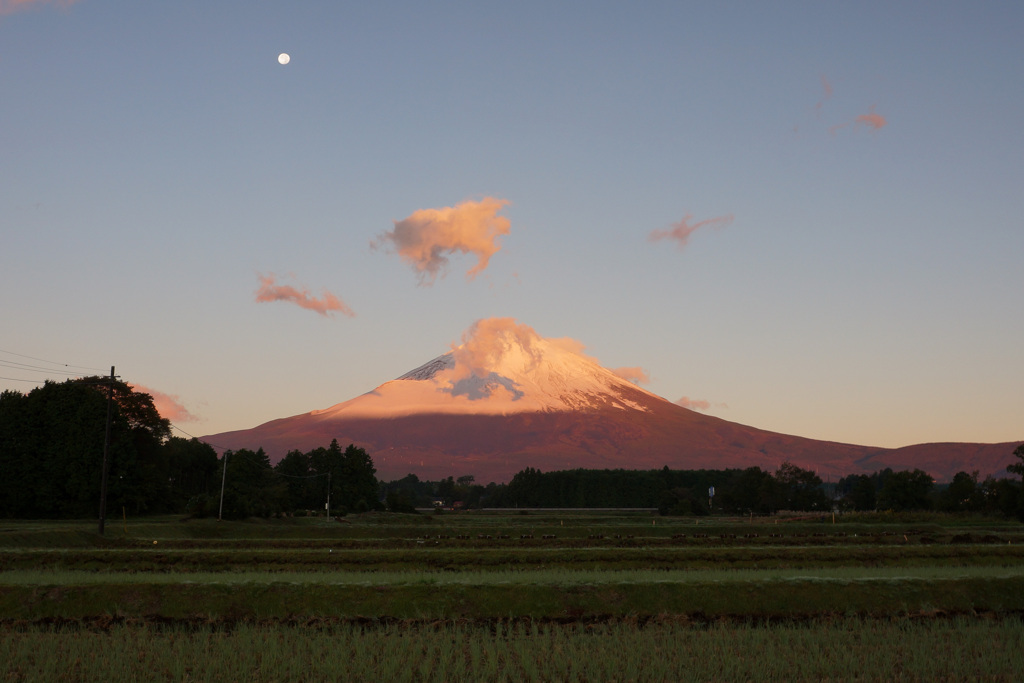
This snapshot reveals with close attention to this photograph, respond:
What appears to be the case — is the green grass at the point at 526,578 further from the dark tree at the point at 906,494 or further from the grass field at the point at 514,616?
the dark tree at the point at 906,494

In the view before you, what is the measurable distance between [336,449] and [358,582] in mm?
105864

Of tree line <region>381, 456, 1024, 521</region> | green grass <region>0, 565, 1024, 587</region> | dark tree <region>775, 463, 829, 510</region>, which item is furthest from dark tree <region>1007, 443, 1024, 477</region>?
green grass <region>0, 565, 1024, 587</region>

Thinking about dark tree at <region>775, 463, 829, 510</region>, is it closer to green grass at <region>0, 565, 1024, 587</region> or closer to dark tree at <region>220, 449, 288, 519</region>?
dark tree at <region>220, 449, 288, 519</region>

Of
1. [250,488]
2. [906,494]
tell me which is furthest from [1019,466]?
[250,488]

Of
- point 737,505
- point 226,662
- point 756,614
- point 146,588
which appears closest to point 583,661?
point 226,662

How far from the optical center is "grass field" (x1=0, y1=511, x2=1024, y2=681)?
17.6 metres

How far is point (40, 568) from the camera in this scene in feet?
113

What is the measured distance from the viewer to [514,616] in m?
24.9

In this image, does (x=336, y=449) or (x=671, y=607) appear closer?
(x=671, y=607)

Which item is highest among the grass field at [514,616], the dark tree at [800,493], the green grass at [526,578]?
the green grass at [526,578]

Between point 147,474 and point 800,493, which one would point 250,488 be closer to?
point 147,474

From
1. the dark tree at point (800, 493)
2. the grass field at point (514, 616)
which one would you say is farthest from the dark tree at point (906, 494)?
the grass field at point (514, 616)

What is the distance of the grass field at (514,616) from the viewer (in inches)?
695

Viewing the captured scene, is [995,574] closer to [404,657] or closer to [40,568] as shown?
[404,657]
